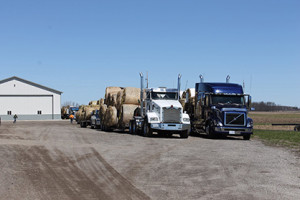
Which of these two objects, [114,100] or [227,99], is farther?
[114,100]

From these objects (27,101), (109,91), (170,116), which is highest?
(109,91)

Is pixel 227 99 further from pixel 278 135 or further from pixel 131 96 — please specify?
pixel 131 96

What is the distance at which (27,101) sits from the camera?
8088 centimetres

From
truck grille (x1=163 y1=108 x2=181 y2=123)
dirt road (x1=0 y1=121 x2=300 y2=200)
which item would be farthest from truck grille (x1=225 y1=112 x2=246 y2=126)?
dirt road (x1=0 y1=121 x2=300 y2=200)

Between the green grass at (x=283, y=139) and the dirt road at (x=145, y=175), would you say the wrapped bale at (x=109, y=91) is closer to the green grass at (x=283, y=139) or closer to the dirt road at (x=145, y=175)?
the green grass at (x=283, y=139)

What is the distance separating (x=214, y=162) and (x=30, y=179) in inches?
230

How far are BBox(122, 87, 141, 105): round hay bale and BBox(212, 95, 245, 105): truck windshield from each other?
6.05 meters

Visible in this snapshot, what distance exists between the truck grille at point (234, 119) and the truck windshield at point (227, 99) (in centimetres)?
107

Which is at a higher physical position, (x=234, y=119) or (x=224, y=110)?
(x=224, y=110)

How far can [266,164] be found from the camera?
13.0m

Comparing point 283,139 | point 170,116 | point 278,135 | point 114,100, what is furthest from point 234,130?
point 114,100

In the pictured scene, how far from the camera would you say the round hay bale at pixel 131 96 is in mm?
29188

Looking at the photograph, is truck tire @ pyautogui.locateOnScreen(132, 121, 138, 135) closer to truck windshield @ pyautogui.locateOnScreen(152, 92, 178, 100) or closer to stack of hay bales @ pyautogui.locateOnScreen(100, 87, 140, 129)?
stack of hay bales @ pyautogui.locateOnScreen(100, 87, 140, 129)

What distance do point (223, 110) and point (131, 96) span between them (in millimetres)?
7374
